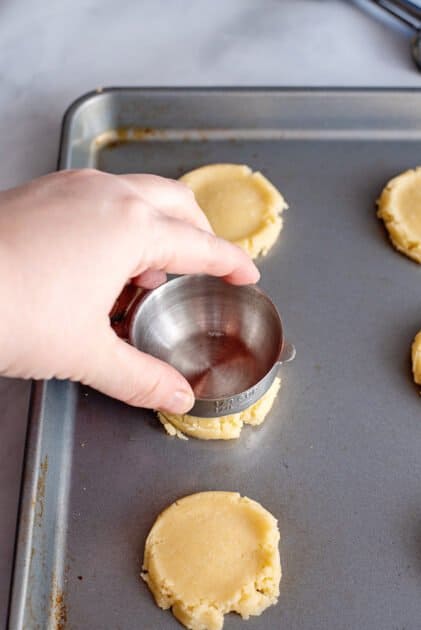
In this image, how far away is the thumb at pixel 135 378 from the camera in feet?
3.92

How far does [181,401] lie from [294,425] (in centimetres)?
29

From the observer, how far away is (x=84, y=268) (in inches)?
44.4

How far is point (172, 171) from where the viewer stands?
75.2 inches

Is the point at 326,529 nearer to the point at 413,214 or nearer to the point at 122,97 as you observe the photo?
the point at 413,214

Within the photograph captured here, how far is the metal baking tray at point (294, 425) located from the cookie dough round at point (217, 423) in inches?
0.9

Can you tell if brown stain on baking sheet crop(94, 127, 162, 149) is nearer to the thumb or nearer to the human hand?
the human hand

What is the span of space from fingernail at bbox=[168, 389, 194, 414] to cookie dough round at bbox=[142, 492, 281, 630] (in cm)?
18

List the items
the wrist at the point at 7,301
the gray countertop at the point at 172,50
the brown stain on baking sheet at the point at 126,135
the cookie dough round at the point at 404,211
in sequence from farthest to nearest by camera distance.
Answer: the gray countertop at the point at 172,50 → the brown stain on baking sheet at the point at 126,135 → the cookie dough round at the point at 404,211 → the wrist at the point at 7,301

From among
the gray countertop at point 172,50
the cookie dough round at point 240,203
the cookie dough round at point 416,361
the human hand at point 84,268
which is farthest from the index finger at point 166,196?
the gray countertop at point 172,50

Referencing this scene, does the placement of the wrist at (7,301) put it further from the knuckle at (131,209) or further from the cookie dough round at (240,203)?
the cookie dough round at (240,203)

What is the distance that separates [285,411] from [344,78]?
109 cm

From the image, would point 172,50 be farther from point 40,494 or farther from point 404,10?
point 40,494

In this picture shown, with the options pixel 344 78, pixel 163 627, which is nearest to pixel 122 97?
pixel 344 78

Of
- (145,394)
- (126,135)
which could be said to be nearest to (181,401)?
(145,394)
